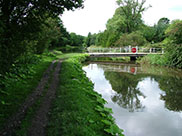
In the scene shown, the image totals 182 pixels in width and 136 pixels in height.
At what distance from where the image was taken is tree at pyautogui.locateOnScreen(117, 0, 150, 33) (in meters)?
41.6

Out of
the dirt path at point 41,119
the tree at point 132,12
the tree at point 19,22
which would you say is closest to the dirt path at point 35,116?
the dirt path at point 41,119

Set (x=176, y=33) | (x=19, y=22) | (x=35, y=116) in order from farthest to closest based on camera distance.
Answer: (x=176, y=33)
(x=19, y=22)
(x=35, y=116)

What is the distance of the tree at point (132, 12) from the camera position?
41562mm

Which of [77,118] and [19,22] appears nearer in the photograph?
[77,118]

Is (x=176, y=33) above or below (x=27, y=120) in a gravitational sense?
above

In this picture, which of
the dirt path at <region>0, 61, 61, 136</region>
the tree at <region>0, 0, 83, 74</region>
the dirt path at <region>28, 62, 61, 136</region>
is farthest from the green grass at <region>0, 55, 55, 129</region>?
the tree at <region>0, 0, 83, 74</region>

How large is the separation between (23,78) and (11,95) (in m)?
2.76

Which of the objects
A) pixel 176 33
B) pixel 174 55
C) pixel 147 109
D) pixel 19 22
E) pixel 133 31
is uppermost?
pixel 133 31

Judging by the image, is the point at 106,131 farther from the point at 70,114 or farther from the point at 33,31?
the point at 33,31

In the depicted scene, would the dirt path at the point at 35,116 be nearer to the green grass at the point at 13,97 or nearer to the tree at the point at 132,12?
the green grass at the point at 13,97

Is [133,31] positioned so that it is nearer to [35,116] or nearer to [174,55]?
[174,55]

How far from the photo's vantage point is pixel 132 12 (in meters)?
43.2

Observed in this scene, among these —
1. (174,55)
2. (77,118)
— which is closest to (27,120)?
(77,118)

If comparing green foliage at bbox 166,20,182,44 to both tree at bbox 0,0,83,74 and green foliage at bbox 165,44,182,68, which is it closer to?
green foliage at bbox 165,44,182,68
